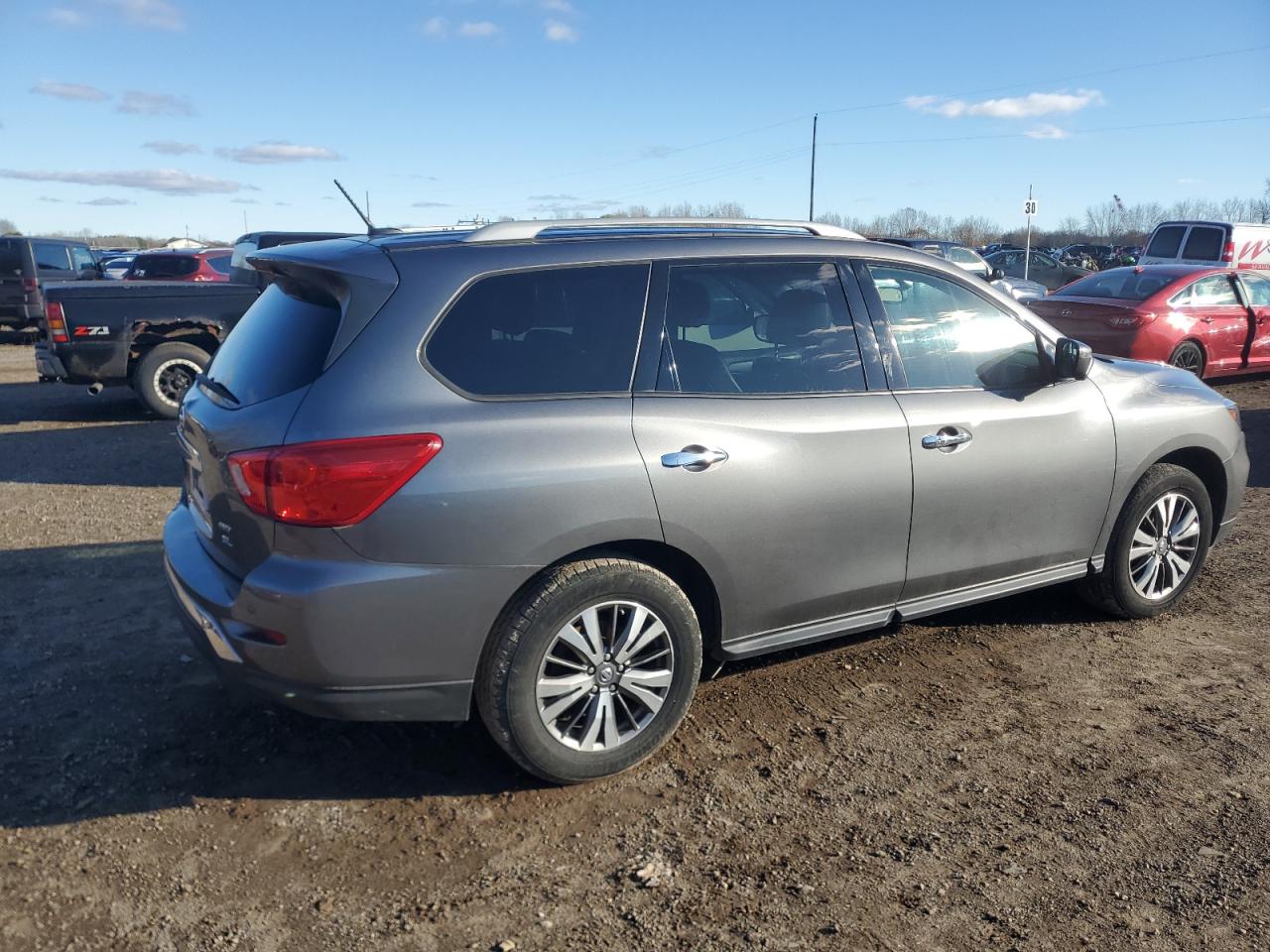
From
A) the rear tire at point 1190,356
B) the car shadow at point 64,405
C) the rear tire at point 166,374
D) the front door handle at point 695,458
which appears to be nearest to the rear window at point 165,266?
the car shadow at point 64,405

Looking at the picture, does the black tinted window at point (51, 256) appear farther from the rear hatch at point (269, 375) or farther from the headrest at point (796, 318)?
the headrest at point (796, 318)

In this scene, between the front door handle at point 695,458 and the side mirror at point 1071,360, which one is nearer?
the front door handle at point 695,458

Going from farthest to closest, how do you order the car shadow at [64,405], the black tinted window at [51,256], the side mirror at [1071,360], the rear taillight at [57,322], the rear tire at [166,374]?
the black tinted window at [51,256]
the car shadow at [64,405]
the rear tire at [166,374]
the rear taillight at [57,322]
the side mirror at [1071,360]

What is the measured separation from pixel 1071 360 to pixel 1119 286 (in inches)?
351

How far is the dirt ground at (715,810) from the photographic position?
281 centimetres

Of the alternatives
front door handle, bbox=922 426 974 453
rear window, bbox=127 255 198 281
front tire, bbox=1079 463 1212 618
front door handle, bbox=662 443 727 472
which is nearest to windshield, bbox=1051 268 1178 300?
front tire, bbox=1079 463 1212 618

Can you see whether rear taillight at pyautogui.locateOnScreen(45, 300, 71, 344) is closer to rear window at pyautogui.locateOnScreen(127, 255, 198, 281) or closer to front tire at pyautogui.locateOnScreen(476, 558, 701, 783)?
rear window at pyautogui.locateOnScreen(127, 255, 198, 281)

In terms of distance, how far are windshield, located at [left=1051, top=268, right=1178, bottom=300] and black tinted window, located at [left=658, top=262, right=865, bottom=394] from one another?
9.24 metres

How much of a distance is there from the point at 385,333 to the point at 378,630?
0.93m

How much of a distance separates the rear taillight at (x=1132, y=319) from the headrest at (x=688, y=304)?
9.22m

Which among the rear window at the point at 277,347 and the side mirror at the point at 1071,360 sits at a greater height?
the rear window at the point at 277,347

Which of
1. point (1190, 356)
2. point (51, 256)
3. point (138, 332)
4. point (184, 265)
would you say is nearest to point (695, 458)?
point (138, 332)

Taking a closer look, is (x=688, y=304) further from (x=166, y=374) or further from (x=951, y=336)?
(x=166, y=374)

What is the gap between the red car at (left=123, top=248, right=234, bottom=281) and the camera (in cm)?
1659
